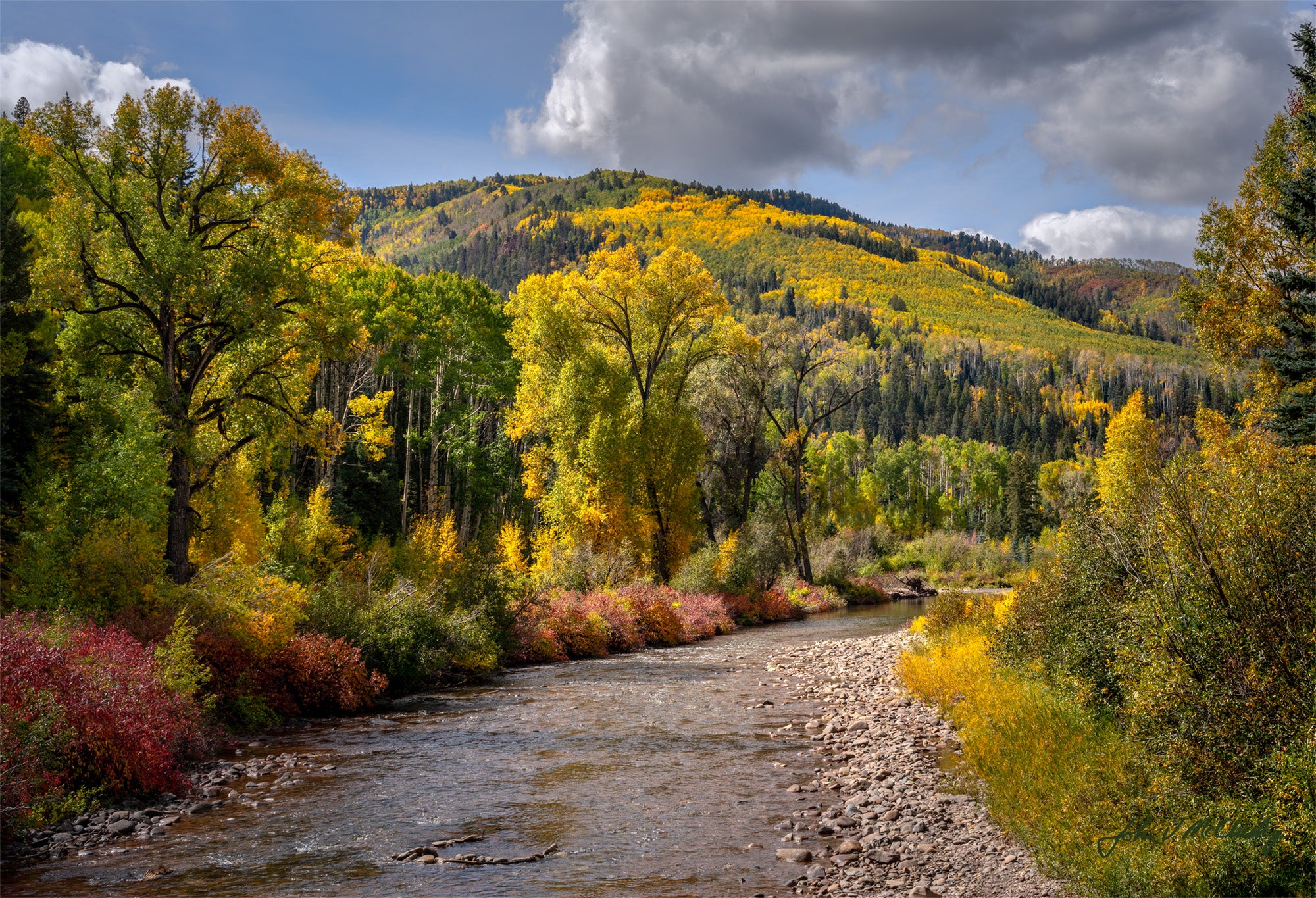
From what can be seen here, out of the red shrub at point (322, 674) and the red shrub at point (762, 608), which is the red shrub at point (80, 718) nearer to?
the red shrub at point (322, 674)

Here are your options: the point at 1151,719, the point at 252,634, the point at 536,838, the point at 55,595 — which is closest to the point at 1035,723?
the point at 1151,719

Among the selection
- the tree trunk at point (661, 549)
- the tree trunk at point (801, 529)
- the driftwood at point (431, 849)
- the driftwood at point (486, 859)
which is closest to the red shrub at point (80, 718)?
the driftwood at point (431, 849)

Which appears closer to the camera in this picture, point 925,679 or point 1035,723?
point 1035,723

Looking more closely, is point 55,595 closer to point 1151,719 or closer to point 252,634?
point 252,634

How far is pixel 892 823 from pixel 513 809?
15.2 ft

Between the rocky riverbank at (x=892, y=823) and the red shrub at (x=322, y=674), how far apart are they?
8.85m

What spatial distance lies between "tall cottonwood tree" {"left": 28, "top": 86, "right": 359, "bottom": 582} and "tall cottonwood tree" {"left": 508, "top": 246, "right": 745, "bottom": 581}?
13.9 meters

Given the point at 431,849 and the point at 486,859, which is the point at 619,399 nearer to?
the point at 431,849

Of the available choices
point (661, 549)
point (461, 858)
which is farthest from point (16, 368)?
point (661, 549)

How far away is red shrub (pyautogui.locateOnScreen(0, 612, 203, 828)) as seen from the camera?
29.1 feet

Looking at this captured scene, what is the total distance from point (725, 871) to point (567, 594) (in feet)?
69.0

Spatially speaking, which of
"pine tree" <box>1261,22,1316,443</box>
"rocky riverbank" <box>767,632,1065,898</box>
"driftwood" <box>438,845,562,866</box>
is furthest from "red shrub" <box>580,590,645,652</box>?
"pine tree" <box>1261,22,1316,443</box>

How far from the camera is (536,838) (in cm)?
916
